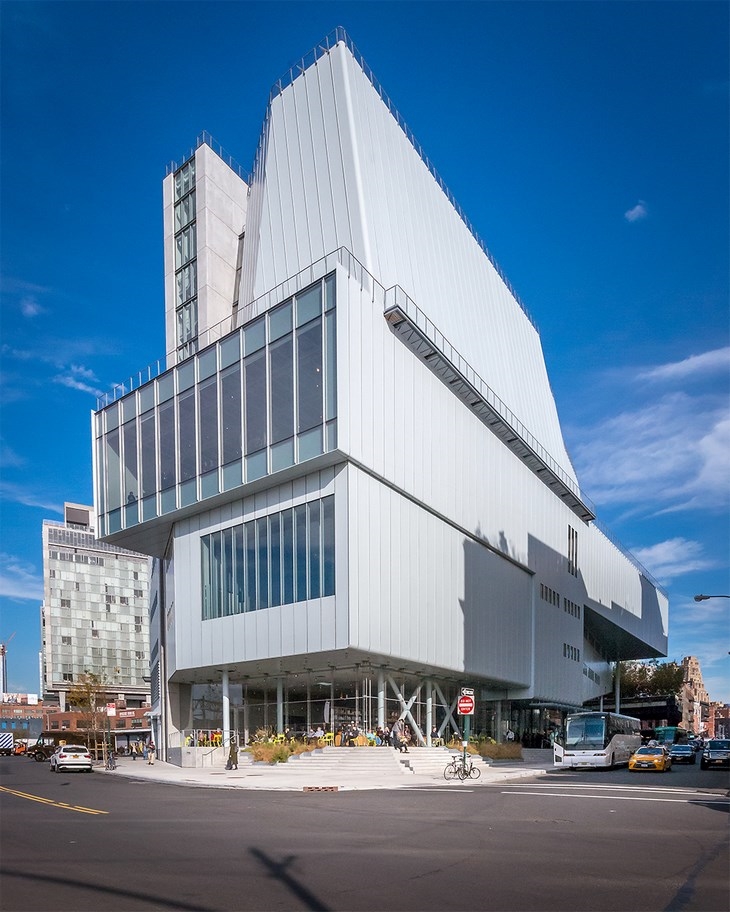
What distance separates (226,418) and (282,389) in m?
4.45

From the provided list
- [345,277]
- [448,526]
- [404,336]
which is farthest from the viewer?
[448,526]

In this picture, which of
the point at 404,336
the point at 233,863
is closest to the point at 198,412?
the point at 404,336

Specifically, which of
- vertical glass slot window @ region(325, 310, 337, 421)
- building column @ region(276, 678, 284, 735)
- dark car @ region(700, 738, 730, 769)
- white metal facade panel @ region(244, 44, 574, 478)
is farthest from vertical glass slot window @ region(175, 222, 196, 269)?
dark car @ region(700, 738, 730, 769)

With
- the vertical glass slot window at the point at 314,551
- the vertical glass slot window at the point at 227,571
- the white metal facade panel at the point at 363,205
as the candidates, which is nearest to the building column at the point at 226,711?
the vertical glass slot window at the point at 227,571

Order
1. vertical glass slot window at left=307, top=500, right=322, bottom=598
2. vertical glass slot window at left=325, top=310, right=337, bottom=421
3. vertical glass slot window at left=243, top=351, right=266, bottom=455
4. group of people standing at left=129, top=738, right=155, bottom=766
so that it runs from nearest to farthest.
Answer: vertical glass slot window at left=325, top=310, right=337, bottom=421
vertical glass slot window at left=307, top=500, right=322, bottom=598
vertical glass slot window at left=243, top=351, right=266, bottom=455
group of people standing at left=129, top=738, right=155, bottom=766

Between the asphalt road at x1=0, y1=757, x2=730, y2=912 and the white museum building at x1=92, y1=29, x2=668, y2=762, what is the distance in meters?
17.7

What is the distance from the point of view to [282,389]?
41.0 metres

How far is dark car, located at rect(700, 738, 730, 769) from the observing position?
4200 cm

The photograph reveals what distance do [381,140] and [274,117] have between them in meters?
7.74

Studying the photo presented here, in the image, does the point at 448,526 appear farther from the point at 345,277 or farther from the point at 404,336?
the point at 345,277

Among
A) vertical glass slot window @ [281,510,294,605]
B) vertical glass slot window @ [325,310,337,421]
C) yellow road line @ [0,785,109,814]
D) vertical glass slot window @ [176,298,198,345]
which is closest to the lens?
yellow road line @ [0,785,109,814]

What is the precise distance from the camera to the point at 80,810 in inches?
835

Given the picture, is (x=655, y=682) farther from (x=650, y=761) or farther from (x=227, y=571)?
(x=227, y=571)

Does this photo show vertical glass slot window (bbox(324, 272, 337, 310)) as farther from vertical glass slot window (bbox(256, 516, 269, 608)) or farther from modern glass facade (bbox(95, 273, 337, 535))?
vertical glass slot window (bbox(256, 516, 269, 608))
